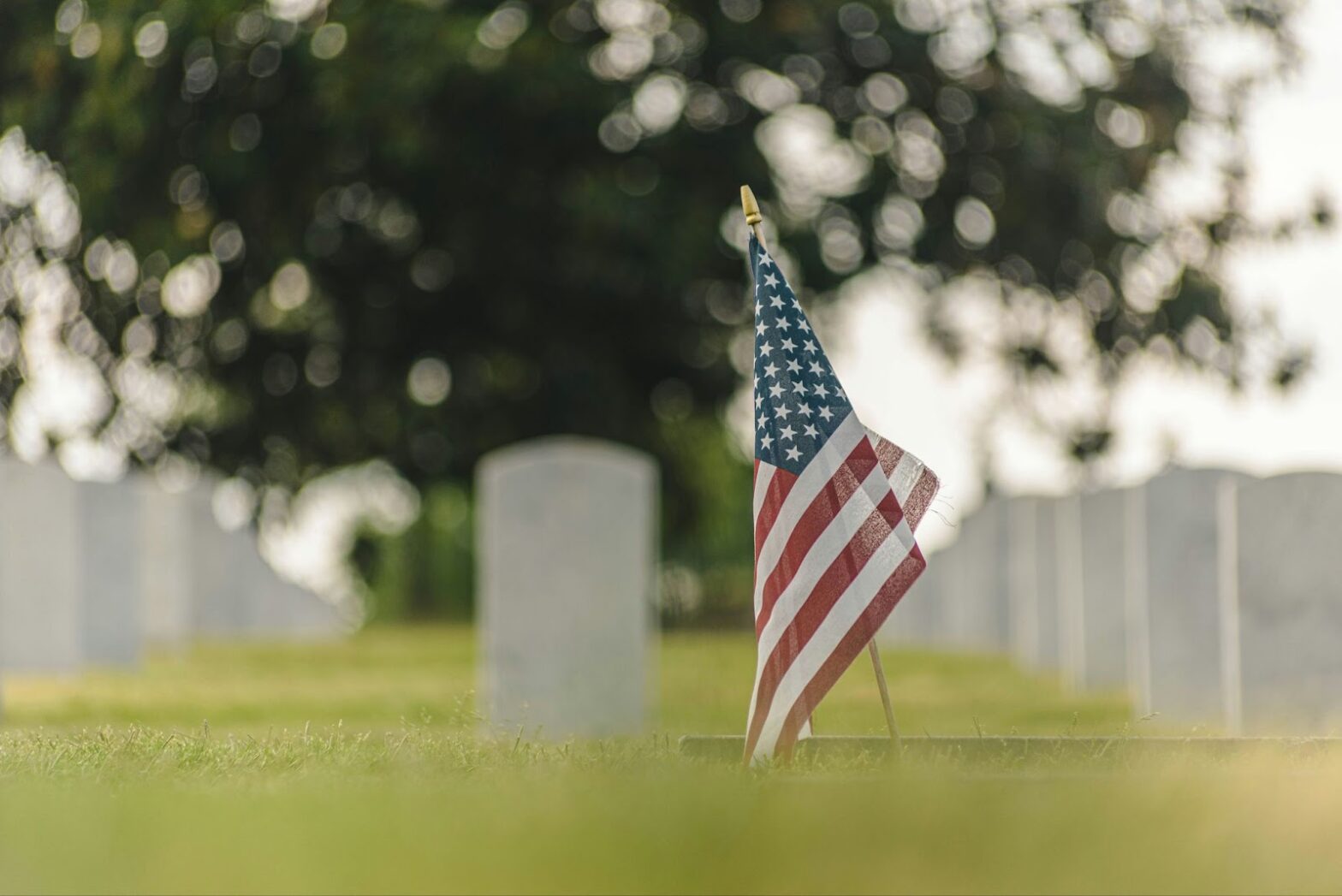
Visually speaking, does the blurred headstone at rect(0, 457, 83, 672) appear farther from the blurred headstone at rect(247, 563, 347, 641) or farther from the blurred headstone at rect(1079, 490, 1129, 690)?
the blurred headstone at rect(1079, 490, 1129, 690)

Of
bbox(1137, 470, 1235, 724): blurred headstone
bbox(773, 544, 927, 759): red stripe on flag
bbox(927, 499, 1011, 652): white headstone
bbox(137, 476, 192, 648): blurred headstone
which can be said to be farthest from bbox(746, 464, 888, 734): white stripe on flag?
bbox(137, 476, 192, 648): blurred headstone

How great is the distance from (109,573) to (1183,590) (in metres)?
9.33

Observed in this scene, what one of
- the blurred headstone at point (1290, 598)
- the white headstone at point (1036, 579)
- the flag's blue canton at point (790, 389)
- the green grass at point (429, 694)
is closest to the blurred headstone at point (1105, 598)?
the green grass at point (429, 694)

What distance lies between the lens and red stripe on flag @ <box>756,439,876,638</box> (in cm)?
520

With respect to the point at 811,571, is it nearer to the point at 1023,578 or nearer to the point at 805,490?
the point at 805,490

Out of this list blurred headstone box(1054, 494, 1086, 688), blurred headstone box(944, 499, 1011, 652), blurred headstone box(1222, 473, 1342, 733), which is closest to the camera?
blurred headstone box(1222, 473, 1342, 733)

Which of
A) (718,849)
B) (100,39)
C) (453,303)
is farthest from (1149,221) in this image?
(718,849)

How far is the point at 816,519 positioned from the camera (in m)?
5.20

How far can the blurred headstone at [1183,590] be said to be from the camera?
11086mm

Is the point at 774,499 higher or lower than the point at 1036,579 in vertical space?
higher

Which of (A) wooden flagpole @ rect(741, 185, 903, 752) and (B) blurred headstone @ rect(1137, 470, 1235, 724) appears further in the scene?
(B) blurred headstone @ rect(1137, 470, 1235, 724)

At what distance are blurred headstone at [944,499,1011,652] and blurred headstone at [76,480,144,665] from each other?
321 inches

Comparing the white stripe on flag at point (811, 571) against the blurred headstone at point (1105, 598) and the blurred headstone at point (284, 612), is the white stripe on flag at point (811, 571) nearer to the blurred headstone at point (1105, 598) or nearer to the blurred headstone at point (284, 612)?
the blurred headstone at point (1105, 598)

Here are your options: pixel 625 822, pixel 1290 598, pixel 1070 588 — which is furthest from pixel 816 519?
pixel 1070 588
